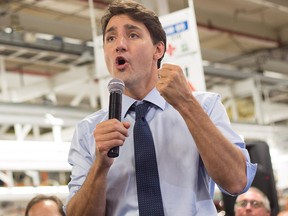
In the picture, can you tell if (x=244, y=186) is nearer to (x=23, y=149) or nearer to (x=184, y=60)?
(x=184, y=60)

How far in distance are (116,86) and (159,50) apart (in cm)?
30

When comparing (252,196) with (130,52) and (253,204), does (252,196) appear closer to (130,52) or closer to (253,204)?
(253,204)

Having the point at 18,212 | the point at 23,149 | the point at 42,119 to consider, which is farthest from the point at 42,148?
the point at 18,212

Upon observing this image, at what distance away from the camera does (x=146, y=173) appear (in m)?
1.70

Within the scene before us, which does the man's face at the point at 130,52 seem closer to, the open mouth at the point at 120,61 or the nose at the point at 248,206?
the open mouth at the point at 120,61

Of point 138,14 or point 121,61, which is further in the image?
point 138,14

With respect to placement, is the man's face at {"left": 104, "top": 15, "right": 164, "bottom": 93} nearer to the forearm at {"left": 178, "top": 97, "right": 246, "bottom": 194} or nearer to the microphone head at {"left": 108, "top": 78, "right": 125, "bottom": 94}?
the microphone head at {"left": 108, "top": 78, "right": 125, "bottom": 94}

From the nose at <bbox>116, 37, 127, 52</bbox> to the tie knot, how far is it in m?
0.18

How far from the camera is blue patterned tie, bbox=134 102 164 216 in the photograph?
1663mm

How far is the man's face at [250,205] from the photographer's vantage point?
5277 millimetres

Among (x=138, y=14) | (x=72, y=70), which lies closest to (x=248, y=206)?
(x=138, y=14)

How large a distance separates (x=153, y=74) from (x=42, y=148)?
3.19 m

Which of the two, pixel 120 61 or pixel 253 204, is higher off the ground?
pixel 120 61

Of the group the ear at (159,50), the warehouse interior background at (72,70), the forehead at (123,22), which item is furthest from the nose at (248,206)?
the forehead at (123,22)
